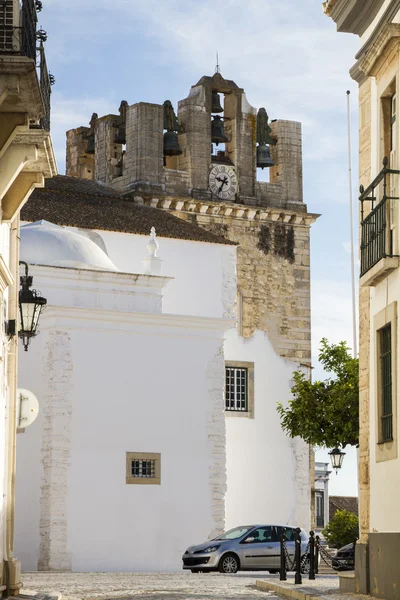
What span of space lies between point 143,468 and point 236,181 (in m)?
23.4

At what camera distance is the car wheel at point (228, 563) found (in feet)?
90.2

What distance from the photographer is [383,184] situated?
15297 mm

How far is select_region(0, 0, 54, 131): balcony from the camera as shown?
11.3m

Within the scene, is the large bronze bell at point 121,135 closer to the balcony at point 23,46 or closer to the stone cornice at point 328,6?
the stone cornice at point 328,6

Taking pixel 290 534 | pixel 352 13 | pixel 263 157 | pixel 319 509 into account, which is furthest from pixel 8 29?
pixel 319 509

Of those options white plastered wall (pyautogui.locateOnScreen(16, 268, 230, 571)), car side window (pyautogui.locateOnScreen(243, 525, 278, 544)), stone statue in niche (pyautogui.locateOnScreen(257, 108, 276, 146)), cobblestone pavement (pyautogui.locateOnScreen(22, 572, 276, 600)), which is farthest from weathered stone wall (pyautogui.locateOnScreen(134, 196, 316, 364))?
cobblestone pavement (pyautogui.locateOnScreen(22, 572, 276, 600))

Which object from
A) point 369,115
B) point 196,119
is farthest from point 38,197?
point 369,115

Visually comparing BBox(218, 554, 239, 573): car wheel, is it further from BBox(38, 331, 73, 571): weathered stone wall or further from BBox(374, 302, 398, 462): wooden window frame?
BBox(374, 302, 398, 462): wooden window frame

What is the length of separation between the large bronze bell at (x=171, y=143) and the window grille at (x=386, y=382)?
35.0 m

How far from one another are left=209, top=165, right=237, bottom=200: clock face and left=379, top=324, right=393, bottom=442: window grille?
35282 millimetres

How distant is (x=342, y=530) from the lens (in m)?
30.6

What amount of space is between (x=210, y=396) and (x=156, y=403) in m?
1.46

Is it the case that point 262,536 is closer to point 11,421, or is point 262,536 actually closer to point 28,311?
point 11,421

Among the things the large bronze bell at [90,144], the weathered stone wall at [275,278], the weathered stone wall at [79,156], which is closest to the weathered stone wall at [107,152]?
the large bronze bell at [90,144]
